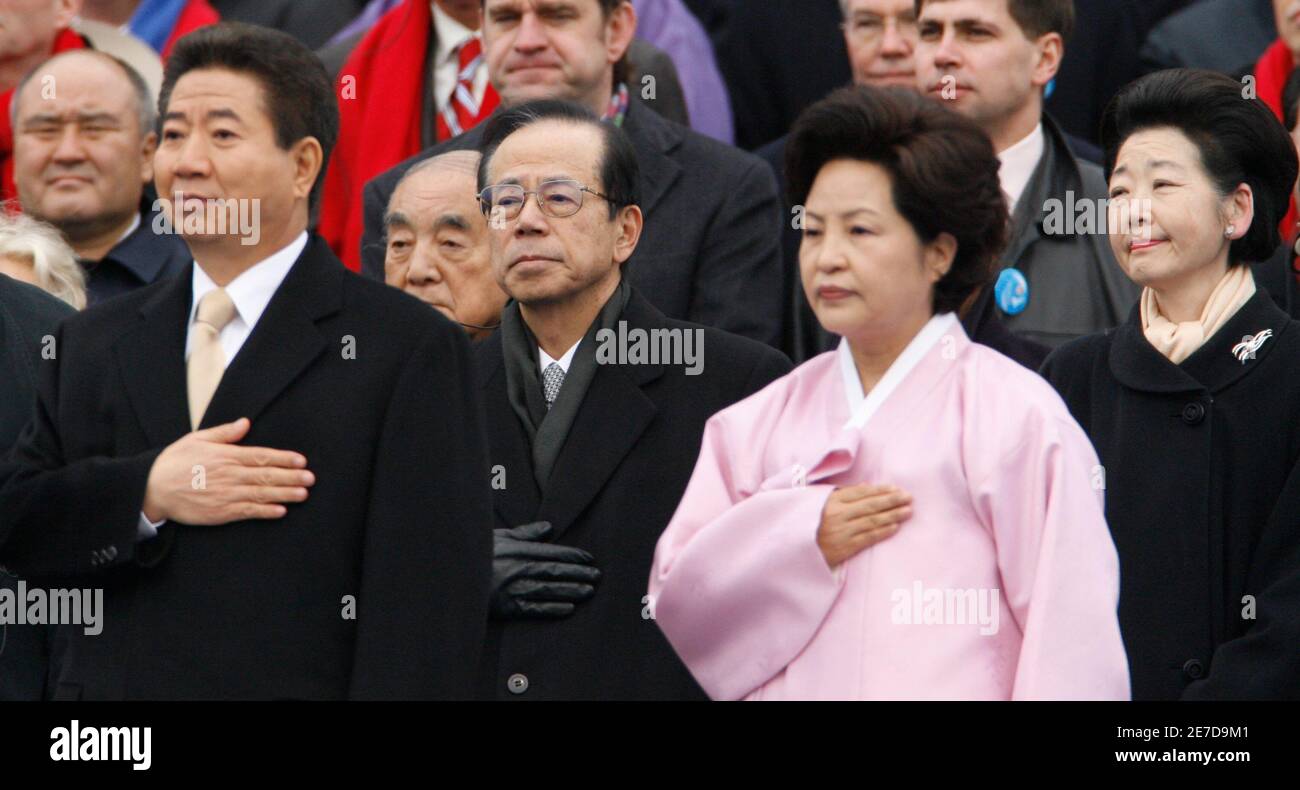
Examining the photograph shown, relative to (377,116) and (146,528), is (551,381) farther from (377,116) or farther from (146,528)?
(377,116)

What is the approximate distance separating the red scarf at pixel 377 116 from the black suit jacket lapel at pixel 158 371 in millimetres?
2764

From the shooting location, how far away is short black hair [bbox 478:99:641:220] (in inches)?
217

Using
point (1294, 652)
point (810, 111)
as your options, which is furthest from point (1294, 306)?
point (810, 111)

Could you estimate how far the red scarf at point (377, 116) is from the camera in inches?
295

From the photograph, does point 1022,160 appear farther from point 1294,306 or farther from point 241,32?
point 241,32

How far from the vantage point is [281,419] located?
174 inches

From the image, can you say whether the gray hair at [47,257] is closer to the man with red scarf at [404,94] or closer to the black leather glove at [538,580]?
the man with red scarf at [404,94]

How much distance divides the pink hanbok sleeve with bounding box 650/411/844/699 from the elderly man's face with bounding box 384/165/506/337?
1.62 metres

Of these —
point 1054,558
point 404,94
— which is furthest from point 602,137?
point 404,94

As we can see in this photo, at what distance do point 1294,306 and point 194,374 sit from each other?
318 cm

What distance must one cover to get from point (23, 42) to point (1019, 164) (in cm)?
373

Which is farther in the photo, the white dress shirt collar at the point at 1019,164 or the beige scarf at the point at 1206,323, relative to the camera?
the white dress shirt collar at the point at 1019,164

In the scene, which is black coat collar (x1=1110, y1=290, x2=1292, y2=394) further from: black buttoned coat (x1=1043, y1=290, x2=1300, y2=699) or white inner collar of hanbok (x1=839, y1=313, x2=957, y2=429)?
white inner collar of hanbok (x1=839, y1=313, x2=957, y2=429)

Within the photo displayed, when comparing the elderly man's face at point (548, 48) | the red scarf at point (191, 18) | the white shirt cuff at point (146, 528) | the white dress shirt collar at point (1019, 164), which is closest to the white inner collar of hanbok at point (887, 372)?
the white shirt cuff at point (146, 528)
